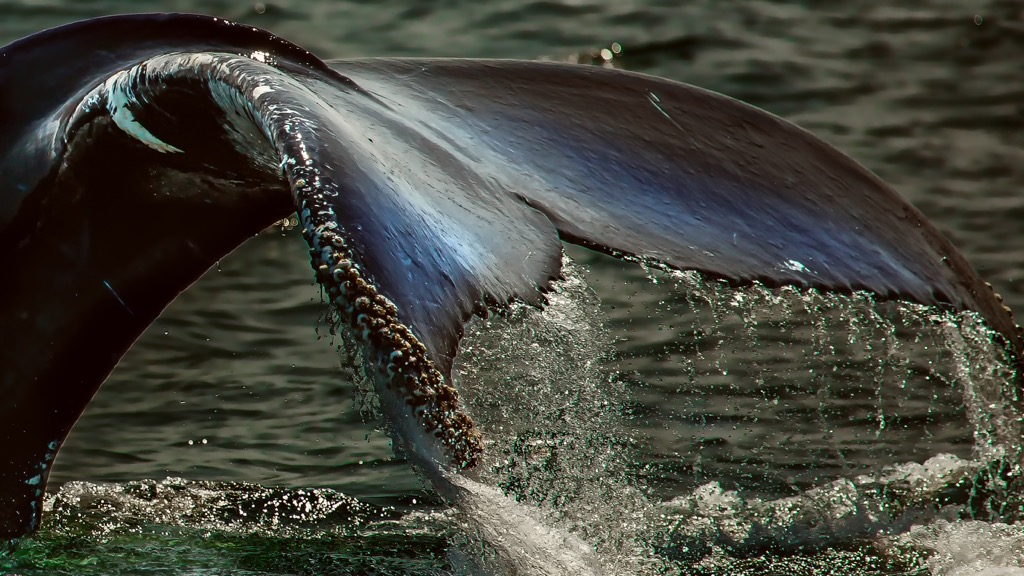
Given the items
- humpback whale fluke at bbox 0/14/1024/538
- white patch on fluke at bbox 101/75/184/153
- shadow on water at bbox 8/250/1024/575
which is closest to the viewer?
humpback whale fluke at bbox 0/14/1024/538

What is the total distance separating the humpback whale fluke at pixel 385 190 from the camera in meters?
2.21

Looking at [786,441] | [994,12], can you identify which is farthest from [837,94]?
[786,441]

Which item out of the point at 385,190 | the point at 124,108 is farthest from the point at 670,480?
the point at 385,190

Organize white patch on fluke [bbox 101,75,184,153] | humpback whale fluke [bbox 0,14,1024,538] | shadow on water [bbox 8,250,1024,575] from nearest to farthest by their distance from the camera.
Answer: humpback whale fluke [bbox 0,14,1024,538], white patch on fluke [bbox 101,75,184,153], shadow on water [bbox 8,250,1024,575]

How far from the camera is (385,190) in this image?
2.18m

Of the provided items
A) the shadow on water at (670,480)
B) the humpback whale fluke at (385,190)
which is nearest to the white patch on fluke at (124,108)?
the humpback whale fluke at (385,190)

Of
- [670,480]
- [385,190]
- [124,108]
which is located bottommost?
[670,480]

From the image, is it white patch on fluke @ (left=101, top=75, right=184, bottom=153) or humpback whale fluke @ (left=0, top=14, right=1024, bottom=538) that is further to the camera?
white patch on fluke @ (left=101, top=75, right=184, bottom=153)

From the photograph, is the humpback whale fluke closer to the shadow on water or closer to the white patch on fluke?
the white patch on fluke

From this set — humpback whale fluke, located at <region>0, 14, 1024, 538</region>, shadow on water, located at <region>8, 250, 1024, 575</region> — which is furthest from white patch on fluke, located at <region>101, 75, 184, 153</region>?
shadow on water, located at <region>8, 250, 1024, 575</region>

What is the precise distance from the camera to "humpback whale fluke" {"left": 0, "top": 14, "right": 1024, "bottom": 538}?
87.2 inches

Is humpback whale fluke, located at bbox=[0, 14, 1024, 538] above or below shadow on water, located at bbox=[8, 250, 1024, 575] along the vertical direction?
above

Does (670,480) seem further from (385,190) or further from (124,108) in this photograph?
(385,190)

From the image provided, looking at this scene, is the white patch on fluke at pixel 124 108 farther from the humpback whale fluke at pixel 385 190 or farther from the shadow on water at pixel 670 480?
the shadow on water at pixel 670 480
